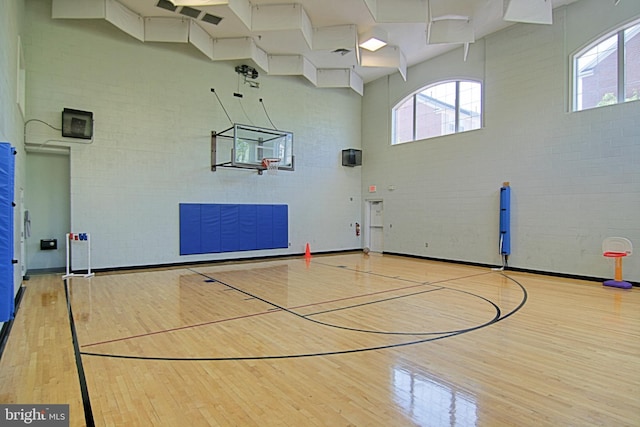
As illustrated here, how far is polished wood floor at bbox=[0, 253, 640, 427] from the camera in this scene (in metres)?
2.48

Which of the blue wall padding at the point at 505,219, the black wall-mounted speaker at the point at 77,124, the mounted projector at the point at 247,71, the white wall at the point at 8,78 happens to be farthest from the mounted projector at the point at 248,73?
the blue wall padding at the point at 505,219

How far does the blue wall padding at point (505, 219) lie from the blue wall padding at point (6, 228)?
9.05 metres

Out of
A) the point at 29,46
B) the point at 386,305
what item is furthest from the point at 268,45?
the point at 386,305

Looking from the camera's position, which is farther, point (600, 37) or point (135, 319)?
point (600, 37)

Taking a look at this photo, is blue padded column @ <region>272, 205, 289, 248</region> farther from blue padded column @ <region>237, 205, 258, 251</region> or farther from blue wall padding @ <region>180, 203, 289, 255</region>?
blue padded column @ <region>237, 205, 258, 251</region>

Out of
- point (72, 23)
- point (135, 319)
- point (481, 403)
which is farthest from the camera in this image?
point (72, 23)

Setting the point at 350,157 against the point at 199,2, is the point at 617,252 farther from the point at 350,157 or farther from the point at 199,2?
the point at 199,2

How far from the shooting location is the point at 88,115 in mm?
7859

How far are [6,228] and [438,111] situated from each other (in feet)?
33.1

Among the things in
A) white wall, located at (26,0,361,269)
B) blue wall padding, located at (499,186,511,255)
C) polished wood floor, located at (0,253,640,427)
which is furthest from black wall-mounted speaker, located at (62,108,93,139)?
blue wall padding, located at (499,186,511,255)

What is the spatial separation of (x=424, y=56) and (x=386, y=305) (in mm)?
7935

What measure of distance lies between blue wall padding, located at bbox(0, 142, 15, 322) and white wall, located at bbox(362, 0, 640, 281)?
30.3ft

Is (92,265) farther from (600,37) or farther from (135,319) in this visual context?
(600,37)

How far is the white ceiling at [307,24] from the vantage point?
23.4ft
